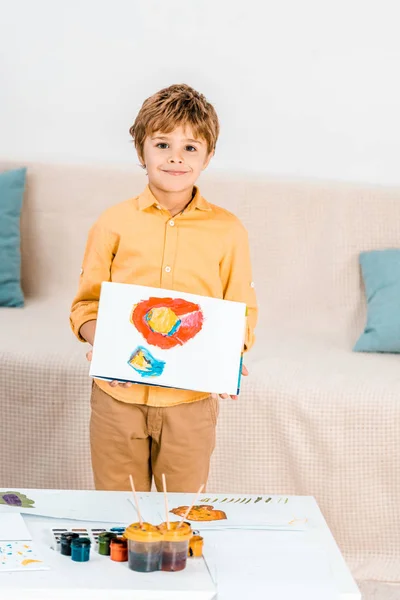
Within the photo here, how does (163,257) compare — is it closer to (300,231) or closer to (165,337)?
(165,337)

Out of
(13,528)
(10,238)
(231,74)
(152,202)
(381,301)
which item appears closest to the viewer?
(13,528)

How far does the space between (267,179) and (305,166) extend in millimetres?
188

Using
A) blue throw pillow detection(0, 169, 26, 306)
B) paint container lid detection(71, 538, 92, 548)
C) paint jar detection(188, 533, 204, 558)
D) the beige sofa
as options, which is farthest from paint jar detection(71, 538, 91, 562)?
blue throw pillow detection(0, 169, 26, 306)

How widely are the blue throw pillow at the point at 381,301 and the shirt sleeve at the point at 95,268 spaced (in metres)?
1.04

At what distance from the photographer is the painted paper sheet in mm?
1512

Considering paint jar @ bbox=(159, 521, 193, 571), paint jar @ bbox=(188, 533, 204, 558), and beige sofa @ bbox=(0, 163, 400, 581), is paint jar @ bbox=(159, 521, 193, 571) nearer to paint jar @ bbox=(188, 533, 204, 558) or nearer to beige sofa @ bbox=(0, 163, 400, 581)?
paint jar @ bbox=(188, 533, 204, 558)

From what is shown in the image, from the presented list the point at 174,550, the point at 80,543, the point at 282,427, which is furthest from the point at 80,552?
the point at 282,427

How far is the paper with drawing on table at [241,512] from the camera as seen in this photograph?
1.29 m

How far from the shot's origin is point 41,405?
2.26 meters

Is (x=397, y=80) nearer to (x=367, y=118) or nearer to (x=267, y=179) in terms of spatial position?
(x=367, y=118)

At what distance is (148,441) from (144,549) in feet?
1.85

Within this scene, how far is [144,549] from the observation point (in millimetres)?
1104

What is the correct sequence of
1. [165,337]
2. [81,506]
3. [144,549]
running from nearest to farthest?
[144,549], [81,506], [165,337]

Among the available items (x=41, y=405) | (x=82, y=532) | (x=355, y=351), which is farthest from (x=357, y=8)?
(x=82, y=532)
